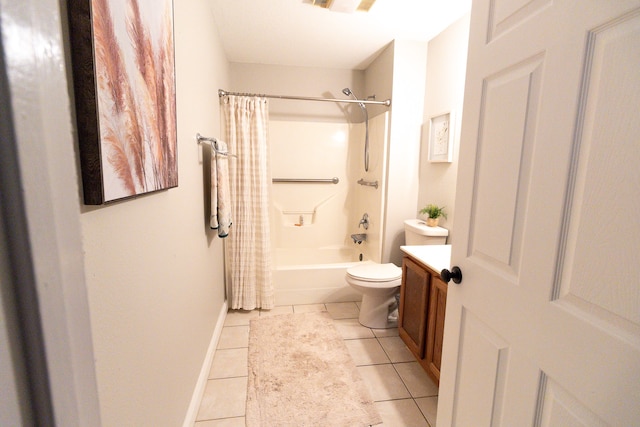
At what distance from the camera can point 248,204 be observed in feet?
8.32

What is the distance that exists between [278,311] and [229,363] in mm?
776

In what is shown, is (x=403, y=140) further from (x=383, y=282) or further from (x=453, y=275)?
(x=453, y=275)

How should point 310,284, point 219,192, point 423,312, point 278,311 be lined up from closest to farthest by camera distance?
1. point 423,312
2. point 219,192
3. point 278,311
4. point 310,284

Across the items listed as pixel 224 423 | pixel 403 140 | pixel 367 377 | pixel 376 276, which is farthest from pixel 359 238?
pixel 224 423

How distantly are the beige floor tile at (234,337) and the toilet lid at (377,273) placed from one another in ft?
3.20

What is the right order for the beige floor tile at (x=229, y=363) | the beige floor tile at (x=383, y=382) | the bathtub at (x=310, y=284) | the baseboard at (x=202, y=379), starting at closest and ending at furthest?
the baseboard at (x=202, y=379) < the beige floor tile at (x=383, y=382) < the beige floor tile at (x=229, y=363) < the bathtub at (x=310, y=284)

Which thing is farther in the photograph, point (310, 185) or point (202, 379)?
point (310, 185)

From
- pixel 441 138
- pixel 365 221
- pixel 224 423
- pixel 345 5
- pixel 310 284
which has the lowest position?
pixel 224 423

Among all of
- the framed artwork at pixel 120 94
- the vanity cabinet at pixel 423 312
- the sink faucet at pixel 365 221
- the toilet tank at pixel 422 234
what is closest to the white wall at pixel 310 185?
the sink faucet at pixel 365 221

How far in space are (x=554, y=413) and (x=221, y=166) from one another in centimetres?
184

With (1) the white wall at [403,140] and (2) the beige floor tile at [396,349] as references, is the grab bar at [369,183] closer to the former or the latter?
(1) the white wall at [403,140]

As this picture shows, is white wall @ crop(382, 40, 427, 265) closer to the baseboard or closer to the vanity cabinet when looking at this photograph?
the vanity cabinet

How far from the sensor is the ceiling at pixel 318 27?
2.00 m

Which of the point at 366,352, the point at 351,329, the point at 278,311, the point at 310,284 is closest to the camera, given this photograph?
the point at 366,352
